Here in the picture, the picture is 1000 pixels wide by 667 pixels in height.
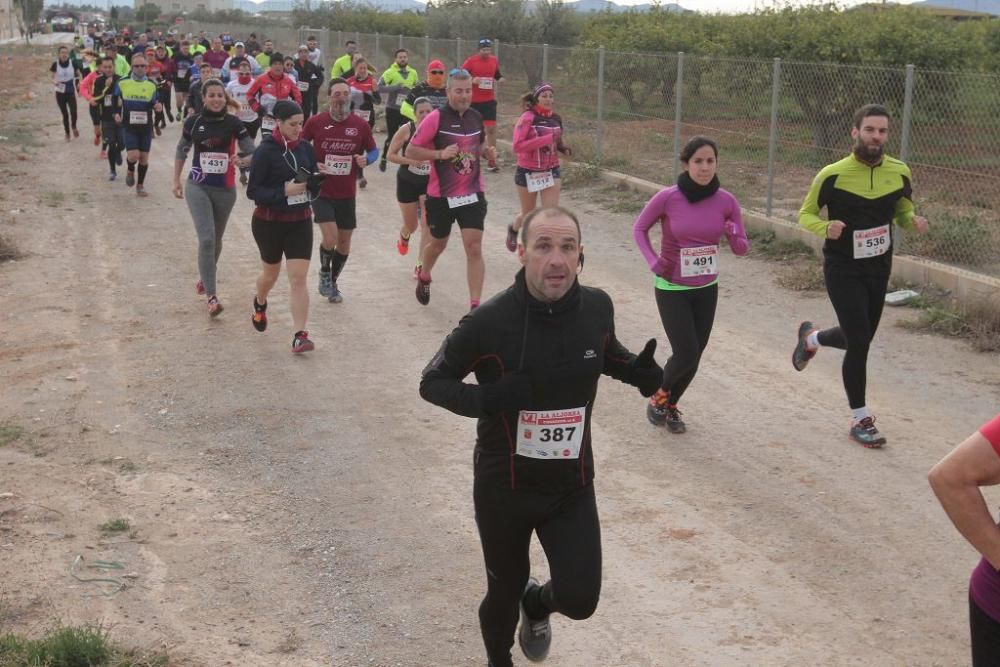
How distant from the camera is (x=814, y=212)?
793 centimetres

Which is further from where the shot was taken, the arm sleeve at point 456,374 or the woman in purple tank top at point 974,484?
the arm sleeve at point 456,374

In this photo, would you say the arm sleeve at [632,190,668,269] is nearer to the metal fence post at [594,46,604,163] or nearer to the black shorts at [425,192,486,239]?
the black shorts at [425,192,486,239]

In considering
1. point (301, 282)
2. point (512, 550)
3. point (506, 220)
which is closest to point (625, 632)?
point (512, 550)

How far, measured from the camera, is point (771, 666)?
4973 millimetres

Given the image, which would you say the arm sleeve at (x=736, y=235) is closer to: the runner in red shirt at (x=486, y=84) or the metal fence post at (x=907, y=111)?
the metal fence post at (x=907, y=111)

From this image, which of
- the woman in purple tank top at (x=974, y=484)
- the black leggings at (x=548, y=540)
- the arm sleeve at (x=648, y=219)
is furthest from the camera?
the arm sleeve at (x=648, y=219)

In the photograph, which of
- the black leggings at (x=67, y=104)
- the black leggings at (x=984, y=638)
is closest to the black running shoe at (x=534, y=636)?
the black leggings at (x=984, y=638)

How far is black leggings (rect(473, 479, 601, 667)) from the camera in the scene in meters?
4.32

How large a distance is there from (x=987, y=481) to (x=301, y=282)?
24.4 feet

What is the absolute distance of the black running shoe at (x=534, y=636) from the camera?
15.8 ft

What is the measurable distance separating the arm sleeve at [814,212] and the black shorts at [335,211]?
4658mm

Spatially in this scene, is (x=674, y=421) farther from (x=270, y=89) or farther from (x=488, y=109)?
(x=488, y=109)

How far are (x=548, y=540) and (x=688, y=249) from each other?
11.9 feet

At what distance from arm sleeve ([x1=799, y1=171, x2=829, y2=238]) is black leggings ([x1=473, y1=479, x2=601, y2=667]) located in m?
3.92
